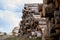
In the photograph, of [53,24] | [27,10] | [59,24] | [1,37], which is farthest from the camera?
[27,10]

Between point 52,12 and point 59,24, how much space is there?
1.92 feet

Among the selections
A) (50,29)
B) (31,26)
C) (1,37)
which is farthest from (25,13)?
(50,29)

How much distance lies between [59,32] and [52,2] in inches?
30.7

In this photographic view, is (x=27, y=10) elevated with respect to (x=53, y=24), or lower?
lower

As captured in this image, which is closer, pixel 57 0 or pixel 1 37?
pixel 57 0

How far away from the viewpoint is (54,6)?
695cm

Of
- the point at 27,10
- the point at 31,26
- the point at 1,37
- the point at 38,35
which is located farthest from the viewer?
the point at 27,10

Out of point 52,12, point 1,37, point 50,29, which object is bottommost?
point 1,37

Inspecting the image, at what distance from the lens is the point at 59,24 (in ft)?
21.6

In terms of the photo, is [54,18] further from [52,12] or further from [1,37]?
[1,37]

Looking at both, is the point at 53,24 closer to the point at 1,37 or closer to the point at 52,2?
the point at 52,2

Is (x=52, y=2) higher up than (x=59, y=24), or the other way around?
(x=52, y=2)

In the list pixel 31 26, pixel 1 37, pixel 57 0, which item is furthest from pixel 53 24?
pixel 31 26

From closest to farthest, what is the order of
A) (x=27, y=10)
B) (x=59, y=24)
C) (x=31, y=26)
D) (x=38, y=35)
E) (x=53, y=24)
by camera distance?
(x=59, y=24), (x=53, y=24), (x=38, y=35), (x=31, y=26), (x=27, y=10)
